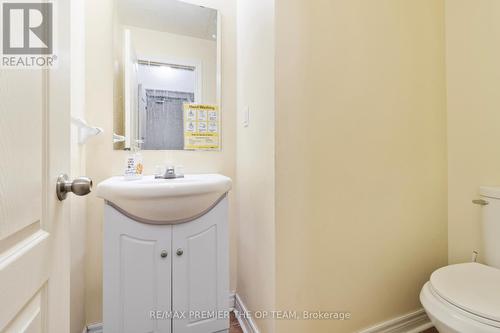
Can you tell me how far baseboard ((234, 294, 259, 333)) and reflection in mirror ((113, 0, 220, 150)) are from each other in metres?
0.97

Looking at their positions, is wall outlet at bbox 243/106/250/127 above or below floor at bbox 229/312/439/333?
above

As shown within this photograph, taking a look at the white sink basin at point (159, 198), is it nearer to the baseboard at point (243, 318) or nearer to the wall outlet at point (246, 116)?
the wall outlet at point (246, 116)

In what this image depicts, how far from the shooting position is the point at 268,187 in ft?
3.40

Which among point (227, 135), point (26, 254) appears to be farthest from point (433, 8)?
point (26, 254)

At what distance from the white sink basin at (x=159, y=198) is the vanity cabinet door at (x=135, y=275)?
58 millimetres

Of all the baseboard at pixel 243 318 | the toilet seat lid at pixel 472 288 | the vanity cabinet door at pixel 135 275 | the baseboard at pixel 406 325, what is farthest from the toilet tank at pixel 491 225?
the vanity cabinet door at pixel 135 275

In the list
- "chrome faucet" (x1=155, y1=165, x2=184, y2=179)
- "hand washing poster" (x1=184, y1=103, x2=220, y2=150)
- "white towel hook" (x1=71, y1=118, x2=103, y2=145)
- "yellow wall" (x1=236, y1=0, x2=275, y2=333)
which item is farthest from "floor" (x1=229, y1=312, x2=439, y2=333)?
"white towel hook" (x1=71, y1=118, x2=103, y2=145)

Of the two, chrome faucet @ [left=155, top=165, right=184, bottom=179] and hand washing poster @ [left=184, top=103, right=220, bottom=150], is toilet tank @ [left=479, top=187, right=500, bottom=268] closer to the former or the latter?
hand washing poster @ [left=184, top=103, right=220, bottom=150]

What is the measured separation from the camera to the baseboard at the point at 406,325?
116cm

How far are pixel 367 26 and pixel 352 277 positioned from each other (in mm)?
1201

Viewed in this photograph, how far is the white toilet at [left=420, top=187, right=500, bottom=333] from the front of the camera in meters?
0.75

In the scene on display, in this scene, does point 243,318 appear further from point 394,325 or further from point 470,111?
point 470,111

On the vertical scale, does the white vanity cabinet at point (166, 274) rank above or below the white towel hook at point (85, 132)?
below

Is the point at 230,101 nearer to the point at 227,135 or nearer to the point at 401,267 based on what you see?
the point at 227,135
